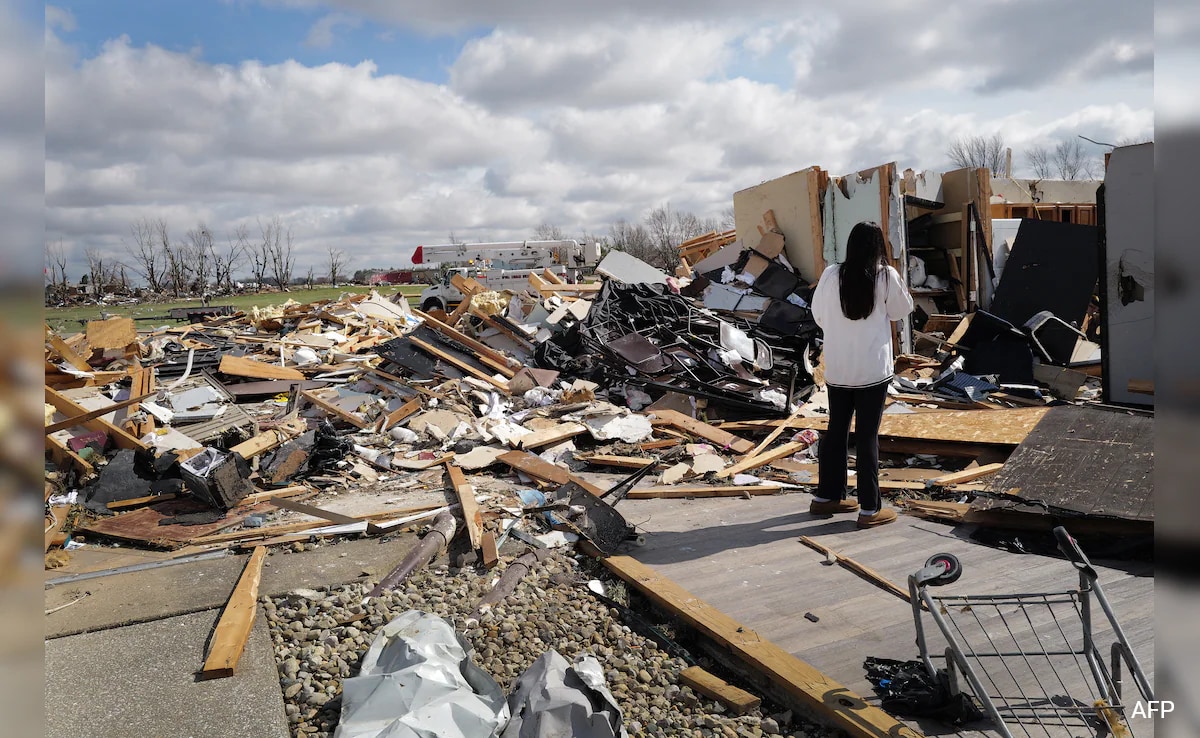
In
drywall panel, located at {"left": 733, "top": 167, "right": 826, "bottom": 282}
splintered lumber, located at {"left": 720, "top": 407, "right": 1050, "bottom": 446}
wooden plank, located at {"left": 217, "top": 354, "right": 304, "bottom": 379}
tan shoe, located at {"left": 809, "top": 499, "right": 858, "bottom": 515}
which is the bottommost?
tan shoe, located at {"left": 809, "top": 499, "right": 858, "bottom": 515}

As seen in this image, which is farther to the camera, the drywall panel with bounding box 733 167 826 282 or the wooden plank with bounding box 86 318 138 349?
the drywall panel with bounding box 733 167 826 282

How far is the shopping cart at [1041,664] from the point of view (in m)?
2.57

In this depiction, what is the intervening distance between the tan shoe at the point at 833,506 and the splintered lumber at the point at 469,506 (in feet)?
7.92

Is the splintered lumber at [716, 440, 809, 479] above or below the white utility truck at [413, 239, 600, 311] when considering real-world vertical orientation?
below

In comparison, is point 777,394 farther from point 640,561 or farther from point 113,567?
point 113,567

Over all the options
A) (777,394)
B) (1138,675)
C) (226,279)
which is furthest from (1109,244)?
(226,279)

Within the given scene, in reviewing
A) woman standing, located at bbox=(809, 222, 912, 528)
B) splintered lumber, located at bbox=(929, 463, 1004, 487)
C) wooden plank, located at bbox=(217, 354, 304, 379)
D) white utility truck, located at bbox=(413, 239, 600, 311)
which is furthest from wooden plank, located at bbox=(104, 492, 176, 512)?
white utility truck, located at bbox=(413, 239, 600, 311)

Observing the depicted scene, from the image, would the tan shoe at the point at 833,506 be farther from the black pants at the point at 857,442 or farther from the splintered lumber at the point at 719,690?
the splintered lumber at the point at 719,690

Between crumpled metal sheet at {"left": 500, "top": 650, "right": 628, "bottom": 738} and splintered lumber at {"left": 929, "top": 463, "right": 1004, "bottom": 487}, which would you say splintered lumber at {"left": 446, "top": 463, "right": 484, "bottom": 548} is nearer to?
crumpled metal sheet at {"left": 500, "top": 650, "right": 628, "bottom": 738}

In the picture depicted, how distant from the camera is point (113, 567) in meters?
5.12

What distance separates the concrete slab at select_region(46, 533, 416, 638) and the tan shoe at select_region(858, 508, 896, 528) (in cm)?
319

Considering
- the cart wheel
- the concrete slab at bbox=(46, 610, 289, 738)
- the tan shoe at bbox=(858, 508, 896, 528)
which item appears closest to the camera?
the cart wheel

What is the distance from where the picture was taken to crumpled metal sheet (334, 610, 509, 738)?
292 centimetres

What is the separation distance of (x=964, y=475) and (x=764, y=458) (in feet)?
5.79
